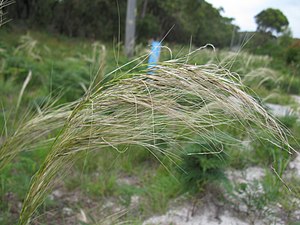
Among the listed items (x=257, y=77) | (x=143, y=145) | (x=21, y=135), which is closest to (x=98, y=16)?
(x=257, y=77)

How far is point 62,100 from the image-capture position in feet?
10.7

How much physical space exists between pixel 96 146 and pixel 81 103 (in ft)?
0.37

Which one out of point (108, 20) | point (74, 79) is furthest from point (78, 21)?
point (74, 79)

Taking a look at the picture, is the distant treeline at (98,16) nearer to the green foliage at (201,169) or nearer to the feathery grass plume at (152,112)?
the green foliage at (201,169)

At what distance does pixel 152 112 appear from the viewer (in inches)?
26.6

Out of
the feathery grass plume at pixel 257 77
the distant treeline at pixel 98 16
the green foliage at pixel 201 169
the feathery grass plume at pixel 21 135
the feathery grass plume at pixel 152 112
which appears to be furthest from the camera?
the distant treeline at pixel 98 16

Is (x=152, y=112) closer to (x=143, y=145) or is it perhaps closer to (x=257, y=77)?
(x=143, y=145)

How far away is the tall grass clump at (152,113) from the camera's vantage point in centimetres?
67

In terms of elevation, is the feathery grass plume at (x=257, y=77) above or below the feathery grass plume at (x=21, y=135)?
below

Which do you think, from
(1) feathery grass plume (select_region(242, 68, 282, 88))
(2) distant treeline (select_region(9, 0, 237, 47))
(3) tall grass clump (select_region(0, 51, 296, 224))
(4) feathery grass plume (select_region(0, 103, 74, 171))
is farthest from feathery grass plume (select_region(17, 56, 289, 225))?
(2) distant treeline (select_region(9, 0, 237, 47))

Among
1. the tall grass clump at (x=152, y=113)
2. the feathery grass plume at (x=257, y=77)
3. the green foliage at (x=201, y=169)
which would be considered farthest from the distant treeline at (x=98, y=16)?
the tall grass clump at (x=152, y=113)

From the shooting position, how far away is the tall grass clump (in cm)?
67

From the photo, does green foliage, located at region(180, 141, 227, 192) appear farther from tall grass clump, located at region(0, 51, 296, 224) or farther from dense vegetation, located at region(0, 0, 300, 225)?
tall grass clump, located at region(0, 51, 296, 224)

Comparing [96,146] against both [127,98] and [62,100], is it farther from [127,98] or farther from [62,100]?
[62,100]
